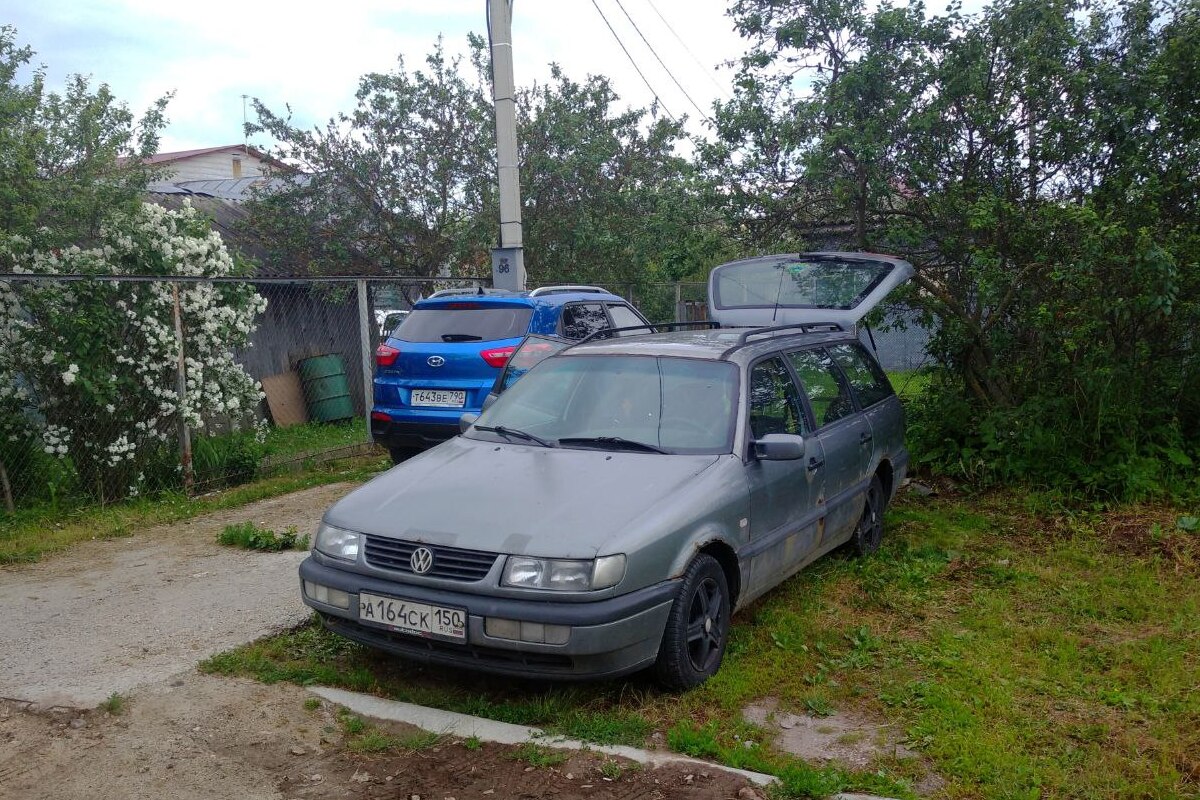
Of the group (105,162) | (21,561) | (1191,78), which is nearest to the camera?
(21,561)

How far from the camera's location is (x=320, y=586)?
14.3 feet

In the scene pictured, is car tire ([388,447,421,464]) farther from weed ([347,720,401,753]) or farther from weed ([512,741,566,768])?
weed ([512,741,566,768])

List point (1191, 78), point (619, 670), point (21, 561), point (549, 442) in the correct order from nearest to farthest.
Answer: point (619, 670) < point (549, 442) < point (21, 561) < point (1191, 78)

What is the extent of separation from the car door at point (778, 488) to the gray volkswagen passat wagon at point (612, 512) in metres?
0.01

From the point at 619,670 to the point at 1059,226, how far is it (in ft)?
18.7

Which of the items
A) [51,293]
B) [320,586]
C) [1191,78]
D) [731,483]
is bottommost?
[320,586]

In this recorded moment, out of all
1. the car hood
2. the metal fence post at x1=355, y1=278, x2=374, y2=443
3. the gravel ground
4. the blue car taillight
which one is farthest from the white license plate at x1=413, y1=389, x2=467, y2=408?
the car hood

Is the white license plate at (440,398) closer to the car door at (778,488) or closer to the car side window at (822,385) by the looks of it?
the car side window at (822,385)

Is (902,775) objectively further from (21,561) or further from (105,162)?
(105,162)

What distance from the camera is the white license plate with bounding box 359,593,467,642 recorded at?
394cm

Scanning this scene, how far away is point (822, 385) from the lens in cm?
595

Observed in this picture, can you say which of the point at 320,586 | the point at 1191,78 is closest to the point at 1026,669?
the point at 320,586

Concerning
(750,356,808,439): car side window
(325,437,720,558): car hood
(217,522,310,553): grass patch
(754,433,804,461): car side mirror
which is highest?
(750,356,808,439): car side window

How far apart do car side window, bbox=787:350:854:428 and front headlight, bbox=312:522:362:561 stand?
8.96ft
